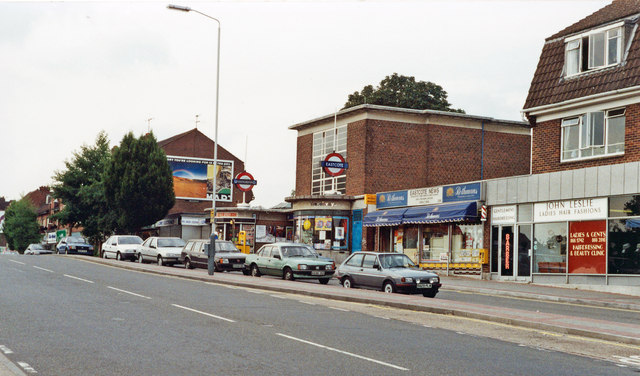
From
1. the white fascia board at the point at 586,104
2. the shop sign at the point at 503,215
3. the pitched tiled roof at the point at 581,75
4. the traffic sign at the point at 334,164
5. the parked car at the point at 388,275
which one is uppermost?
the pitched tiled roof at the point at 581,75

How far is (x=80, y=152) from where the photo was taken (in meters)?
68.9

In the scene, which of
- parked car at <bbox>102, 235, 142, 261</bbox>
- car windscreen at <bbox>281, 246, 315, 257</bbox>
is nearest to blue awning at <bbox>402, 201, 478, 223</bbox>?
car windscreen at <bbox>281, 246, 315, 257</bbox>

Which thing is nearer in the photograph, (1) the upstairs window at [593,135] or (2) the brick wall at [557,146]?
(2) the brick wall at [557,146]

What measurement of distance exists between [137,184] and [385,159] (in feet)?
76.9

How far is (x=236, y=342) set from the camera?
11.1m

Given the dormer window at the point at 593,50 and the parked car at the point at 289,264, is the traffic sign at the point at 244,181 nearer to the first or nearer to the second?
the parked car at the point at 289,264

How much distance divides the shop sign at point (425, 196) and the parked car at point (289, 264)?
10.4 m

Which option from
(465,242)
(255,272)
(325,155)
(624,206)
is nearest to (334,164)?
(325,155)

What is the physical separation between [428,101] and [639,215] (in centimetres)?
3803

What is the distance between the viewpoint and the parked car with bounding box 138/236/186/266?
37938mm

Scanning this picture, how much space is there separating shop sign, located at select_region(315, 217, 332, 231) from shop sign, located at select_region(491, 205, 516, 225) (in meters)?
13.5

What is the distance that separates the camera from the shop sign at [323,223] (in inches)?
1736

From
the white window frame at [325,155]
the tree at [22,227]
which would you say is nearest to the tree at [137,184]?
the white window frame at [325,155]

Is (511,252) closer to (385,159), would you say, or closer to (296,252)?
(296,252)
